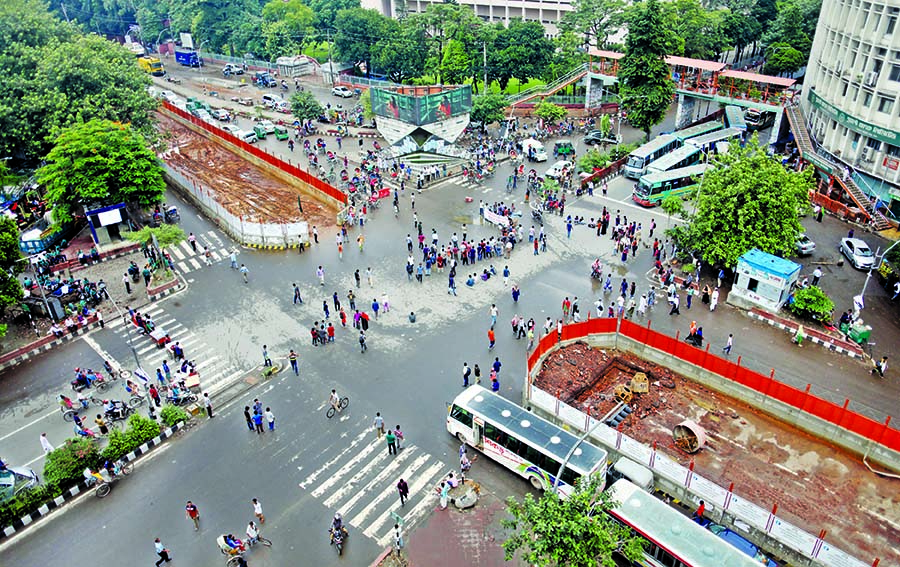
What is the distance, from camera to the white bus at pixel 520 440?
22916 millimetres

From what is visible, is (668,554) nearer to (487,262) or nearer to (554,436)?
(554,436)

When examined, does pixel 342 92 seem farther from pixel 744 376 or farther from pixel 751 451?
pixel 751 451

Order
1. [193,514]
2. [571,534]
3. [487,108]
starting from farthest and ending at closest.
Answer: [487,108] → [193,514] → [571,534]

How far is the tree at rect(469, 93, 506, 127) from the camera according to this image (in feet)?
201

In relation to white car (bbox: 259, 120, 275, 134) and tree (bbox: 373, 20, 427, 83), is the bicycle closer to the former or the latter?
white car (bbox: 259, 120, 275, 134)

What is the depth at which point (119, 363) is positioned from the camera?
32469mm

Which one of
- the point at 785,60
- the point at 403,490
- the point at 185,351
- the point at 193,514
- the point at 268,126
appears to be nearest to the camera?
the point at 193,514

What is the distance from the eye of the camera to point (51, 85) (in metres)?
49.8

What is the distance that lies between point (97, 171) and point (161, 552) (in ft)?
98.0

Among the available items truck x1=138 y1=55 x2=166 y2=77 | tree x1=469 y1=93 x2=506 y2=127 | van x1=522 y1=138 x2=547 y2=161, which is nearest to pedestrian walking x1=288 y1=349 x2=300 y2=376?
van x1=522 y1=138 x2=547 y2=161

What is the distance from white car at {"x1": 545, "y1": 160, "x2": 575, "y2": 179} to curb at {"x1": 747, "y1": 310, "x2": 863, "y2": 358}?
21026 millimetres

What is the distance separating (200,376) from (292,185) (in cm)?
2657

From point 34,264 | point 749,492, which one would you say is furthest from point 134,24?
point 749,492

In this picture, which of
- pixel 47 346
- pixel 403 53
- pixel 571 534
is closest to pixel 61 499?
pixel 47 346
